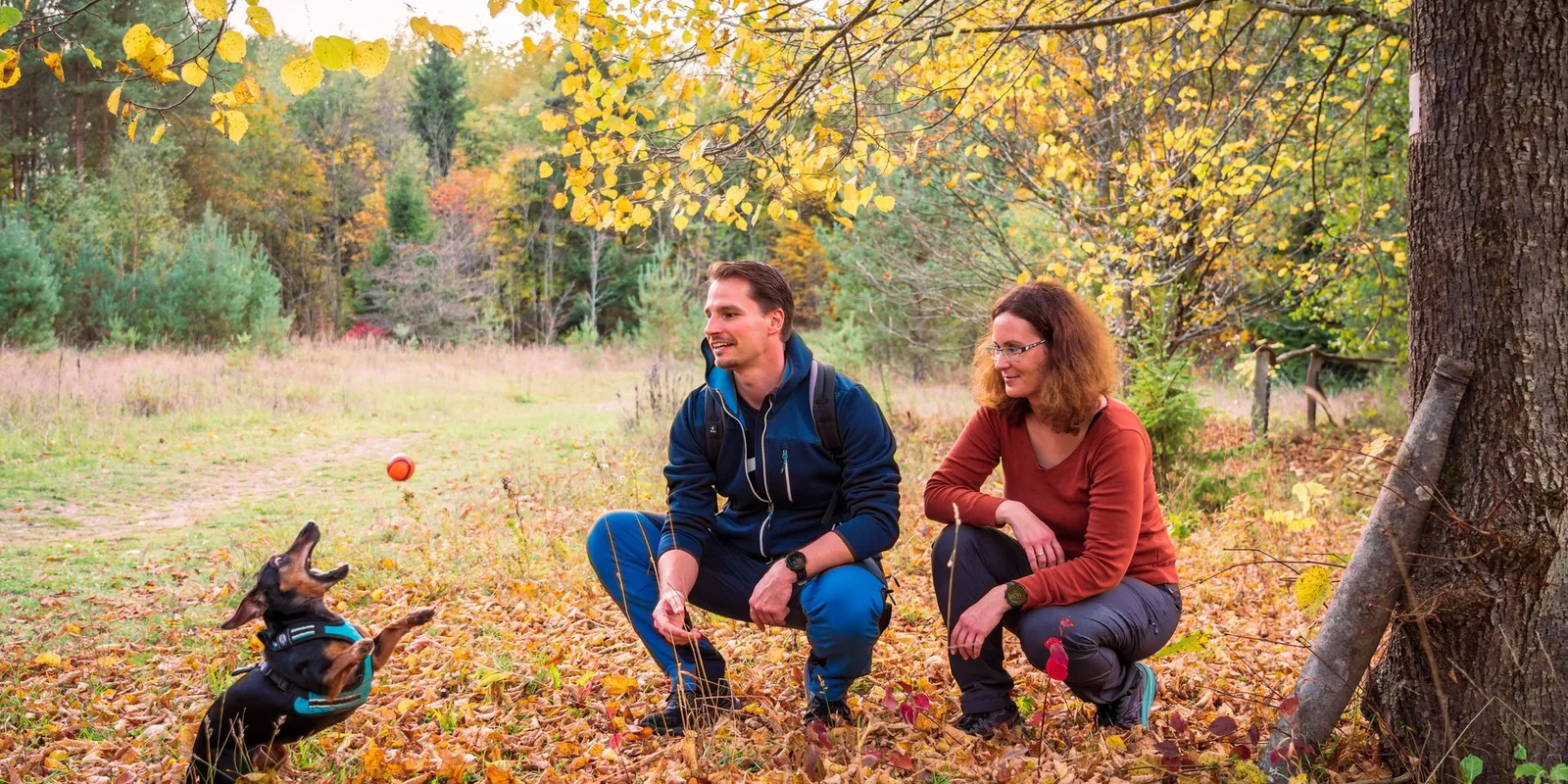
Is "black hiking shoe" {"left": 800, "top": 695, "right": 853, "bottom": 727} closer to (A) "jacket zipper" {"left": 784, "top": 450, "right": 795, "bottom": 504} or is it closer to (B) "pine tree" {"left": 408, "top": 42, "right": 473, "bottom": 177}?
(A) "jacket zipper" {"left": 784, "top": 450, "right": 795, "bottom": 504}

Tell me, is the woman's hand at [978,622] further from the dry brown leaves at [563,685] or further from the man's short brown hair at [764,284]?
the man's short brown hair at [764,284]

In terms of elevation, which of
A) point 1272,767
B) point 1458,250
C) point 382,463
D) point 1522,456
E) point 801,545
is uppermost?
point 1458,250

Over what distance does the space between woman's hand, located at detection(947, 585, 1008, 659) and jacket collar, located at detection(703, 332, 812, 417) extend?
876 millimetres

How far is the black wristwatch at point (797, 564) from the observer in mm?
2963

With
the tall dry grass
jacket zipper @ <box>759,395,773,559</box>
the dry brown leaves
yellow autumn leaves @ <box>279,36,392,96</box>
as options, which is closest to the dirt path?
the dry brown leaves

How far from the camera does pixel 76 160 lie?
24250 mm

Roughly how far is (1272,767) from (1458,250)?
4.33 feet

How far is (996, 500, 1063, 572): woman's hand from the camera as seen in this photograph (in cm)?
288

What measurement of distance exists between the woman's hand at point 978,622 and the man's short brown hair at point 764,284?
1014 mm

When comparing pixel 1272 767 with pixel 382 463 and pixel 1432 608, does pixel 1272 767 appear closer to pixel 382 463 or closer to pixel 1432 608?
pixel 1432 608

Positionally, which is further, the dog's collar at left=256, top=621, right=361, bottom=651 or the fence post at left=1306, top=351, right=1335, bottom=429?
the fence post at left=1306, top=351, right=1335, bottom=429

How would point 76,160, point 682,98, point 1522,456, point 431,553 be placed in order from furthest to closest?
point 76,160 → point 431,553 → point 682,98 → point 1522,456

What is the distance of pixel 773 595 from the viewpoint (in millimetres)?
2961

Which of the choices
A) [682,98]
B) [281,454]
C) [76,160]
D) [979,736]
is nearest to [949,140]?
[682,98]
